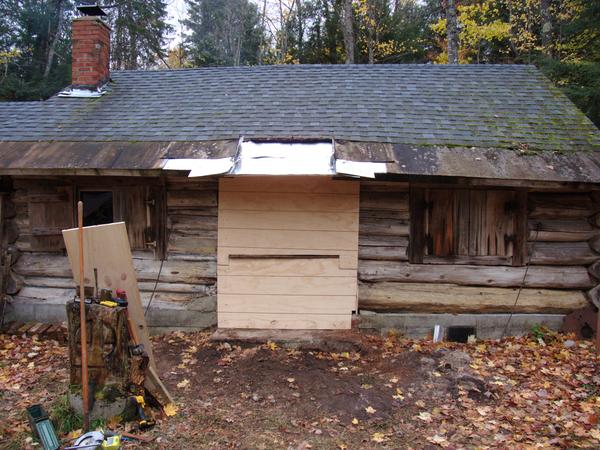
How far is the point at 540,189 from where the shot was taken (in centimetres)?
625

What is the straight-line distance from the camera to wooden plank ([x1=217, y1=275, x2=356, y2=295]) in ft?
20.6

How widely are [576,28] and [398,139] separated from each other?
957 cm

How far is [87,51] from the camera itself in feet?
27.7

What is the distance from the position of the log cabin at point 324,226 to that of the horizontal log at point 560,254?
0.02 m

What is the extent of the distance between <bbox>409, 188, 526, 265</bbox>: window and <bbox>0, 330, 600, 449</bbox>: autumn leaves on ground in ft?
4.39

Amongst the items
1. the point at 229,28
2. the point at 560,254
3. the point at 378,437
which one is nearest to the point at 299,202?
the point at 378,437

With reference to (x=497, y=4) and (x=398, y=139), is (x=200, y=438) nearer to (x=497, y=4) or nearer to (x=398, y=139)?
(x=398, y=139)

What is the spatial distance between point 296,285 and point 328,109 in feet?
10.6

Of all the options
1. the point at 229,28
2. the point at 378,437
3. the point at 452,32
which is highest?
the point at 229,28

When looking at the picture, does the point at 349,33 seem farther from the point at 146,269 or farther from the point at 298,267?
the point at 146,269

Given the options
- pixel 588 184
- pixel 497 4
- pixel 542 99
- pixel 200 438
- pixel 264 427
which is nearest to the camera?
pixel 200 438

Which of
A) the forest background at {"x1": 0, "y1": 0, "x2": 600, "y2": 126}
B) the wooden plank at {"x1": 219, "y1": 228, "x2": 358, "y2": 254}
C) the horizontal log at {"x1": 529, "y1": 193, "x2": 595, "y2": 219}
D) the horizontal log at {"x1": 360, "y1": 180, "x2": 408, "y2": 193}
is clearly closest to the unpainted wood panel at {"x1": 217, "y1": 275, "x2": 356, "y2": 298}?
the wooden plank at {"x1": 219, "y1": 228, "x2": 358, "y2": 254}

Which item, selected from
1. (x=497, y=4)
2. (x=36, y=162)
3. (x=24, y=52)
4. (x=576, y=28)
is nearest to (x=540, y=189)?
(x=36, y=162)

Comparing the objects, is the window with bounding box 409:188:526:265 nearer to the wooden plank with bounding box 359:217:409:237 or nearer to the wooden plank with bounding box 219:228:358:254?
the wooden plank with bounding box 359:217:409:237
